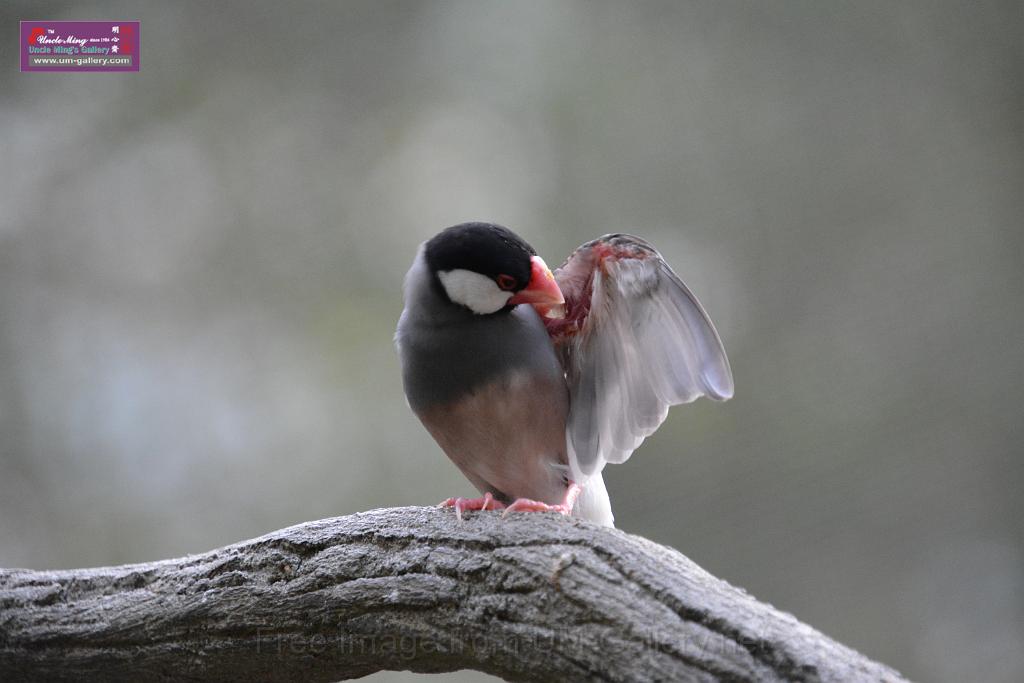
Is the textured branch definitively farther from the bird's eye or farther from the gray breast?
the bird's eye

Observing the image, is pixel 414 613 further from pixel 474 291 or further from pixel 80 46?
pixel 80 46

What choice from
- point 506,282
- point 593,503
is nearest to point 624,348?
point 506,282

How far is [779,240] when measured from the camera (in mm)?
4082

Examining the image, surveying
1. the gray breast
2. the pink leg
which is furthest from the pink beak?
the pink leg

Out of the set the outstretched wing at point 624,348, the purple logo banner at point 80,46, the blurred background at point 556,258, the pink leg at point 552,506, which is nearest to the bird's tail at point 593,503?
the pink leg at point 552,506

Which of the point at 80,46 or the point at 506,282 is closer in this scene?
the point at 506,282

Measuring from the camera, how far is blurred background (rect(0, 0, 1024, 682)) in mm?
3996

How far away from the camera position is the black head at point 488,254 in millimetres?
2096

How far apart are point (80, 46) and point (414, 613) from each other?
350cm

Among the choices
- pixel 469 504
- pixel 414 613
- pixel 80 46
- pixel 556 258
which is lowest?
pixel 414 613

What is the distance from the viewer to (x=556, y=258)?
4.22m

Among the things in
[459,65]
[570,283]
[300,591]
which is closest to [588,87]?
[459,65]

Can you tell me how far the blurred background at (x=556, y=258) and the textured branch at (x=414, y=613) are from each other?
2206 mm

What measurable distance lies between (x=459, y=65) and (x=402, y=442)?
6.28 ft
